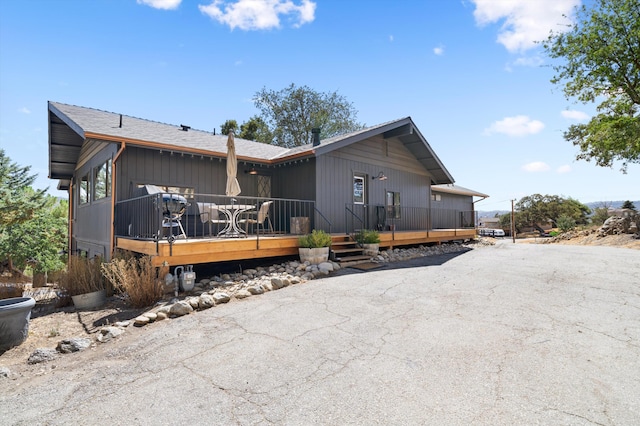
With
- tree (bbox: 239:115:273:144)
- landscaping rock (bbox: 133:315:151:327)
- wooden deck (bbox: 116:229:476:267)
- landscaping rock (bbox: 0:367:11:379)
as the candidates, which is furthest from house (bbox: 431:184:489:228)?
tree (bbox: 239:115:273:144)

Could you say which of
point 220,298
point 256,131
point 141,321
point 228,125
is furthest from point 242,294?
point 256,131

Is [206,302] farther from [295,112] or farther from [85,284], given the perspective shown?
[295,112]

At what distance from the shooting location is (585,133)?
18766 millimetres

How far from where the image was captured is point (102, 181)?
30.0 ft

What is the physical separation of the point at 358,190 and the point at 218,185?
15.1ft

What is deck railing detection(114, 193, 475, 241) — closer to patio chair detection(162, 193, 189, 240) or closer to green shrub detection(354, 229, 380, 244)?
patio chair detection(162, 193, 189, 240)

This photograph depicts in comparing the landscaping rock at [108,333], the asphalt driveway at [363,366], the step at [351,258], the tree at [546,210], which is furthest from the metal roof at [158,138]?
the tree at [546,210]

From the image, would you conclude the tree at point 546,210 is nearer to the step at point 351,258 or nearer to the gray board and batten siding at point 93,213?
the step at point 351,258

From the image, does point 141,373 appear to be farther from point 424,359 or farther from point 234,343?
point 424,359

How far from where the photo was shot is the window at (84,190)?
1100 centimetres

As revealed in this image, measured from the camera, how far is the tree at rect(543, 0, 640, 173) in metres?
14.7

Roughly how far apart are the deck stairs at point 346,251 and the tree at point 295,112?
69.5 ft

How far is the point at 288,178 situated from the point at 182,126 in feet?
13.8

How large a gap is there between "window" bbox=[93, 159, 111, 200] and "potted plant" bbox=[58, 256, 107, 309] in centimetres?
249
